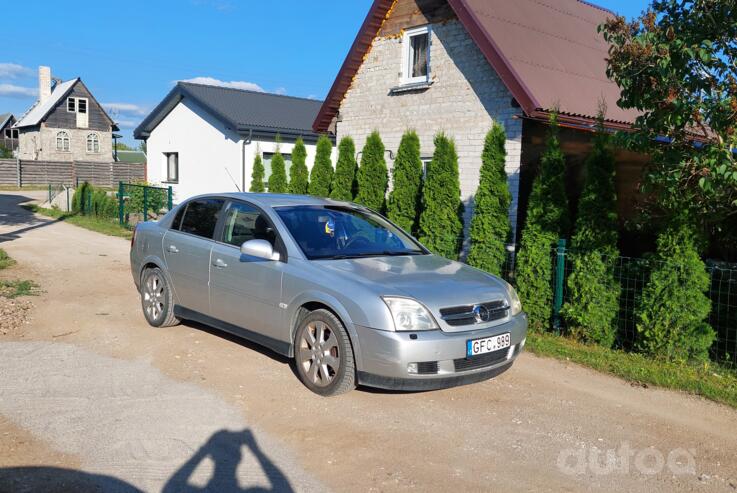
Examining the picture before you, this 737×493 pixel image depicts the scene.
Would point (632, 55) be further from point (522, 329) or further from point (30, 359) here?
point (30, 359)

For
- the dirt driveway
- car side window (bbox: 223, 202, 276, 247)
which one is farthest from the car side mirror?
the dirt driveway

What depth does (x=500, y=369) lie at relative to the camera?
5371mm

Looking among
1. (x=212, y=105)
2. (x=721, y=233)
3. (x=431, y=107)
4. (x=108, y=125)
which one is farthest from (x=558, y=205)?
(x=108, y=125)

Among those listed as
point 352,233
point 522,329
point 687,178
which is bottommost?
point 522,329

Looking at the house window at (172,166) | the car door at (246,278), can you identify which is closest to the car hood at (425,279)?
the car door at (246,278)

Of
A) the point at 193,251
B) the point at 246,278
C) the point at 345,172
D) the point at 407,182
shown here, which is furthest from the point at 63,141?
the point at 246,278

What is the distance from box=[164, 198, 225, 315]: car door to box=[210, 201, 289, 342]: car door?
162 millimetres

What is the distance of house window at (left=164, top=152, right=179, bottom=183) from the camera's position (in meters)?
23.6

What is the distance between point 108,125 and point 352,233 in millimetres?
56531

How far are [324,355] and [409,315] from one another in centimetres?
88

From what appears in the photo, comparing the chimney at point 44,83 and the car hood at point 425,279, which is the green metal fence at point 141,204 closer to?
the car hood at point 425,279

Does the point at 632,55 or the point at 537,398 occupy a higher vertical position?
the point at 632,55

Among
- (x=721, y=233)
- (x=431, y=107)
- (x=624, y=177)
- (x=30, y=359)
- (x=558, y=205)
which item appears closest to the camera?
(x=30, y=359)

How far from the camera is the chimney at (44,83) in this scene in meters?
57.7
